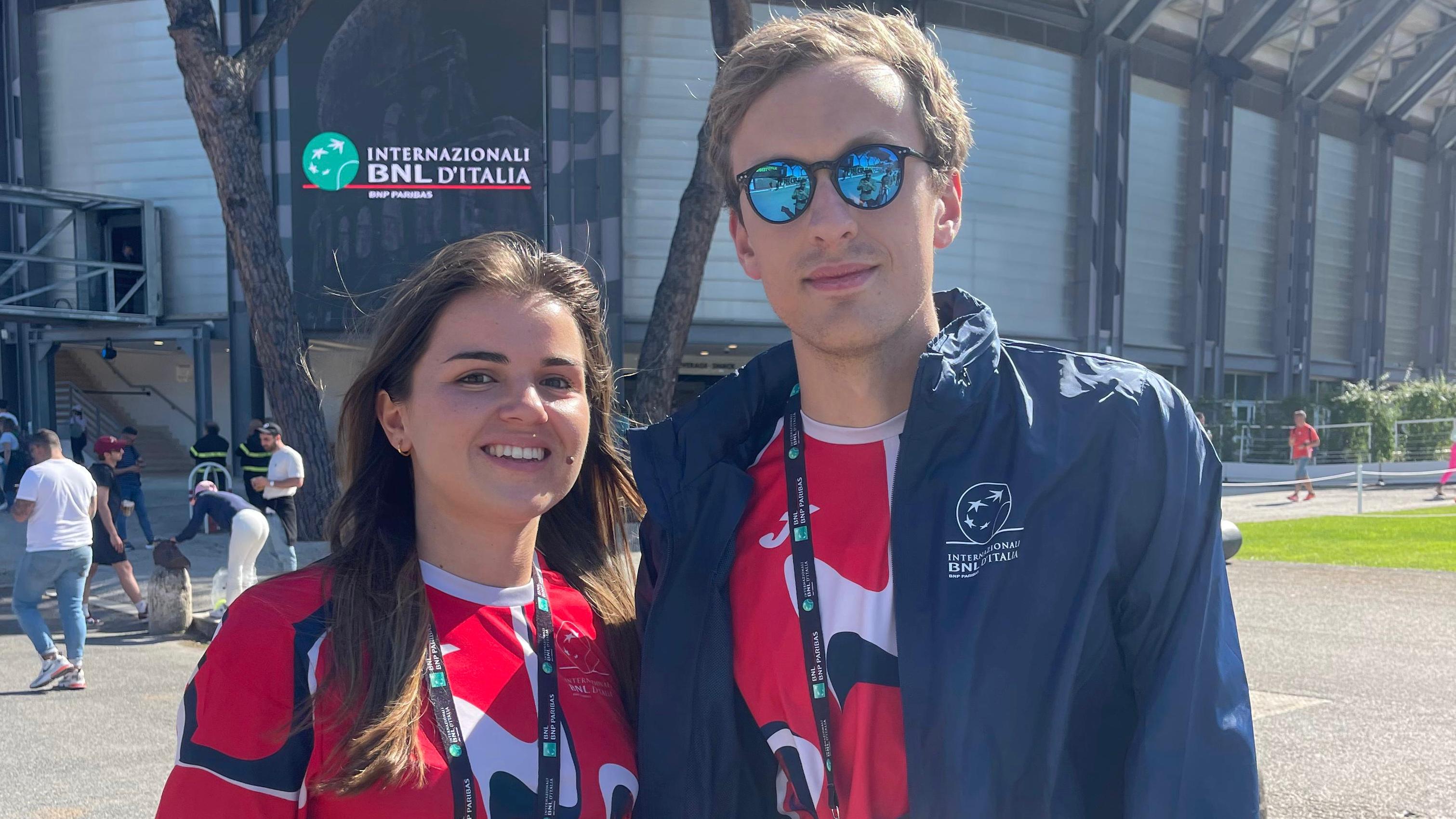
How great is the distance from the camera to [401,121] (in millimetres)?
22000

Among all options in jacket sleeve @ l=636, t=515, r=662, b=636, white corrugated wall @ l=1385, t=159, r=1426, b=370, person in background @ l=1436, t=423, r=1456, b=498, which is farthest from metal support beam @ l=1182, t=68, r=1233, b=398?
jacket sleeve @ l=636, t=515, r=662, b=636

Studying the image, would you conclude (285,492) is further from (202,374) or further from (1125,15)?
(1125,15)

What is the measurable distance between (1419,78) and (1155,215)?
14.4 meters

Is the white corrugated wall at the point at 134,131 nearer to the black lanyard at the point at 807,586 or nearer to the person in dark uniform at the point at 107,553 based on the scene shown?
the person in dark uniform at the point at 107,553

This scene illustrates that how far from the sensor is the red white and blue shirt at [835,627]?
6.81 ft

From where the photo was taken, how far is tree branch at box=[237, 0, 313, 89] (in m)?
14.0

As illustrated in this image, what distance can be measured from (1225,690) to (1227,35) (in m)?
35.6

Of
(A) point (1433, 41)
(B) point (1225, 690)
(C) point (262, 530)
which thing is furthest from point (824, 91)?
(A) point (1433, 41)

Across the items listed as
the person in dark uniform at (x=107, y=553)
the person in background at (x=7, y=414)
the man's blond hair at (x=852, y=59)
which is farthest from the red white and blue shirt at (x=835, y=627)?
the person in background at (x=7, y=414)

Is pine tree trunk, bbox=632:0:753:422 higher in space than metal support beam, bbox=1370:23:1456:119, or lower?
lower

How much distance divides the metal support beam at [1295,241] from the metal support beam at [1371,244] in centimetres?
414

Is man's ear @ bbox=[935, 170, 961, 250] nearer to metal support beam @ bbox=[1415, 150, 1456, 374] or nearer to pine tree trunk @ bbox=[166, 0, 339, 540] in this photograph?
pine tree trunk @ bbox=[166, 0, 339, 540]

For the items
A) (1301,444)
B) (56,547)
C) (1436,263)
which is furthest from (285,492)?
(1436,263)

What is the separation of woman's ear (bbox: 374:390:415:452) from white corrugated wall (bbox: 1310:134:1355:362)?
137ft
